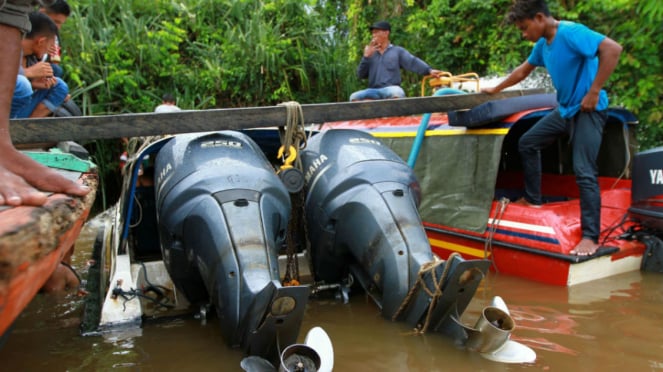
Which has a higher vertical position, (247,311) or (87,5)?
(87,5)

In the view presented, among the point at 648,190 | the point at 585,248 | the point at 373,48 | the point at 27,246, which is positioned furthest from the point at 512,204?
the point at 27,246

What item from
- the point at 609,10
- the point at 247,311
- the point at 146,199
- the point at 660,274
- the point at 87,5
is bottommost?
the point at 660,274

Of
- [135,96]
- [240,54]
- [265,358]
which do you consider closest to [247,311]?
[265,358]

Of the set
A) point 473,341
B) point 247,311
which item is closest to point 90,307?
point 247,311

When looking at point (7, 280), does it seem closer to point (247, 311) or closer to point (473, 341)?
point (247, 311)

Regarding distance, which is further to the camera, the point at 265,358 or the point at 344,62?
the point at 344,62

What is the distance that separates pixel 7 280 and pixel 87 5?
10.6m

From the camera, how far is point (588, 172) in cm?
439

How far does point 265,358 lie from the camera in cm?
284

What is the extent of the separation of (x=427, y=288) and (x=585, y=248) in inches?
73.1

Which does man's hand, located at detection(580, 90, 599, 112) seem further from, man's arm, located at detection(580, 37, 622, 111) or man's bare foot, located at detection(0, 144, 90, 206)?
man's bare foot, located at detection(0, 144, 90, 206)

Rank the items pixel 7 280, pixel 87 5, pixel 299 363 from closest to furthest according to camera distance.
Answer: pixel 7 280 → pixel 299 363 → pixel 87 5

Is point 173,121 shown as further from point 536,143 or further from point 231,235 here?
point 536,143

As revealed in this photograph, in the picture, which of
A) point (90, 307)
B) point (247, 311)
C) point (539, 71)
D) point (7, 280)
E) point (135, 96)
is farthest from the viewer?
point (135, 96)
